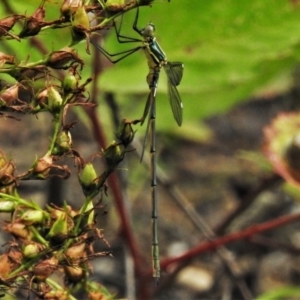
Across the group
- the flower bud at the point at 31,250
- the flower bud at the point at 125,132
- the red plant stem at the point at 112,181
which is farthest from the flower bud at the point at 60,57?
the red plant stem at the point at 112,181

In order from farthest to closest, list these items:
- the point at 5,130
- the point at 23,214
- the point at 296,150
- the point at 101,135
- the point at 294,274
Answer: the point at 5,130
the point at 294,274
the point at 296,150
the point at 101,135
the point at 23,214

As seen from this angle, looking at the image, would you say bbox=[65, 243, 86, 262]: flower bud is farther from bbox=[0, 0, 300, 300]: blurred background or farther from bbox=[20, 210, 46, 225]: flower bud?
bbox=[0, 0, 300, 300]: blurred background

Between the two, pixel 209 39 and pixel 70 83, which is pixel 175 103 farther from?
pixel 70 83

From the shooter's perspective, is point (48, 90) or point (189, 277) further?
point (189, 277)

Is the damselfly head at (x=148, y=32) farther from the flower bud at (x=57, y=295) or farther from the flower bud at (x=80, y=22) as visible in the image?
the flower bud at (x=57, y=295)

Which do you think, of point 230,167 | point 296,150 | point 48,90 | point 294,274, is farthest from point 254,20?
point 230,167

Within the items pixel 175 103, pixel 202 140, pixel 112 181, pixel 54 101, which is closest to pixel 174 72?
pixel 175 103

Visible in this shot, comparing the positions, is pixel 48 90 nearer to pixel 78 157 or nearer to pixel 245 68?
pixel 78 157
